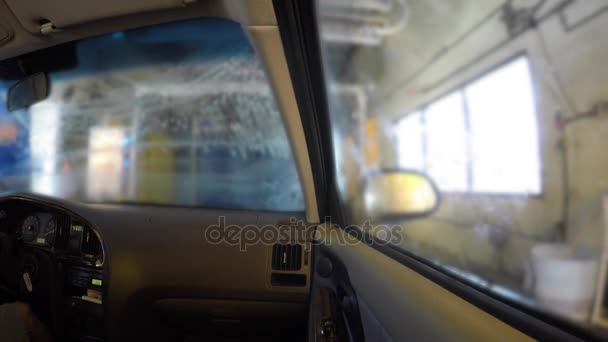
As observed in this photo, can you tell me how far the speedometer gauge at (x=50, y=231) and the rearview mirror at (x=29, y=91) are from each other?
90 cm

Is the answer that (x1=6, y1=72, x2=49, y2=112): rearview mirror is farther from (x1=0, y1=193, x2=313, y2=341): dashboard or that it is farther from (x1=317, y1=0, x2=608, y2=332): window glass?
(x1=317, y1=0, x2=608, y2=332): window glass

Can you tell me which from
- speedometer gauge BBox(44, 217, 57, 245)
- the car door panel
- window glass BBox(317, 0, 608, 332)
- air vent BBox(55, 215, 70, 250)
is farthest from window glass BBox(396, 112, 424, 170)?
speedometer gauge BBox(44, 217, 57, 245)

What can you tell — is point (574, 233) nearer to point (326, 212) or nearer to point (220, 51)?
point (326, 212)

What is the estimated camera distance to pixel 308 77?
5.82ft

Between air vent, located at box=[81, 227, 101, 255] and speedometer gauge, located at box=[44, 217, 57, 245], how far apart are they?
280mm

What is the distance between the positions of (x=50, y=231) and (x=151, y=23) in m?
1.61

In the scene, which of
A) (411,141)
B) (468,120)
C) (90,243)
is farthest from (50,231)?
(468,120)

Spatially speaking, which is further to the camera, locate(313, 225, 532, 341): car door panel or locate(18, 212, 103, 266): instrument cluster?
locate(18, 212, 103, 266): instrument cluster

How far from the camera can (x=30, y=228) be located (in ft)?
8.03

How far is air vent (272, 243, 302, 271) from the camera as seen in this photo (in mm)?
2133

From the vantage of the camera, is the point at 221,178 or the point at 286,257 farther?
the point at 221,178

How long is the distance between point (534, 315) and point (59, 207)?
2.70m

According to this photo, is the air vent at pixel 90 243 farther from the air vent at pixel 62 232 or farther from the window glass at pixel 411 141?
the window glass at pixel 411 141

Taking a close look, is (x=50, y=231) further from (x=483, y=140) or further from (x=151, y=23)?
(x=483, y=140)
